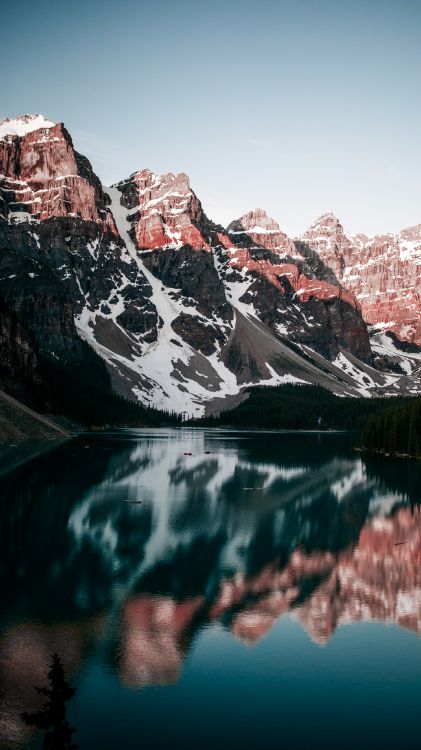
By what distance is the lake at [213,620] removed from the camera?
19.8m

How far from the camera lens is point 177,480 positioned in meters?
79.9

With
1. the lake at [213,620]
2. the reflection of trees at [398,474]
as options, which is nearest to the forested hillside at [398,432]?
the reflection of trees at [398,474]

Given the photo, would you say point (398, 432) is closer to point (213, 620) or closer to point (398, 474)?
point (398, 474)

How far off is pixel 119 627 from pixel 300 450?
369 feet

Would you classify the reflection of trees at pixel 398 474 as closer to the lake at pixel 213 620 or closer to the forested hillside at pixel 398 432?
the forested hillside at pixel 398 432

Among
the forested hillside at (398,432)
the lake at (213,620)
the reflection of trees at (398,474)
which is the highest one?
the forested hillside at (398,432)

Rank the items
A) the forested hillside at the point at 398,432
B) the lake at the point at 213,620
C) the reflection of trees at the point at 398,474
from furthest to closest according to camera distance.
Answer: the forested hillside at the point at 398,432 < the reflection of trees at the point at 398,474 < the lake at the point at 213,620

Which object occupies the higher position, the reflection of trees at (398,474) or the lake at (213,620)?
the lake at (213,620)

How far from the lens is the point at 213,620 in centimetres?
2833

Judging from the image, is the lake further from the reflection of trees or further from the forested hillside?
the forested hillside

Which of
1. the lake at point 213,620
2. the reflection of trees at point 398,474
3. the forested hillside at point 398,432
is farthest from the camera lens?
the forested hillside at point 398,432

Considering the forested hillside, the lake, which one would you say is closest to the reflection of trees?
the forested hillside

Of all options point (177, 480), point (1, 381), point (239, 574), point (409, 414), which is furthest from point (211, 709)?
point (1, 381)

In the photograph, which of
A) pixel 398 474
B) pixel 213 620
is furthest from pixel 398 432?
pixel 213 620
